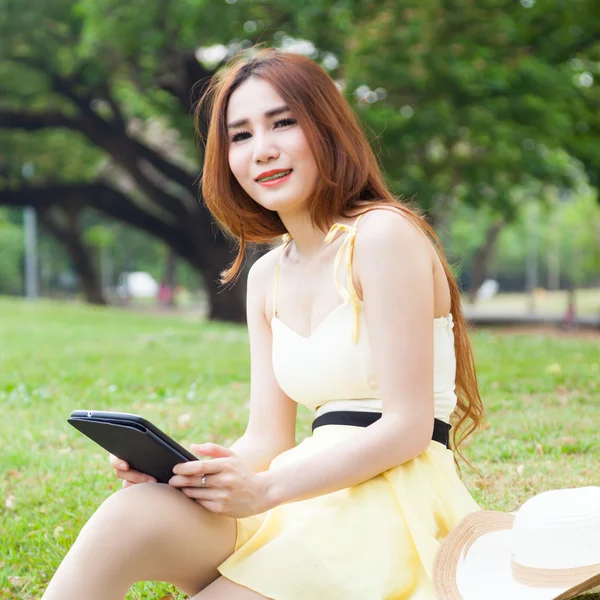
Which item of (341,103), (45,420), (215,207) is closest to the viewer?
(341,103)

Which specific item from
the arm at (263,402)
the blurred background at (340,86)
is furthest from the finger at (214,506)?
the blurred background at (340,86)

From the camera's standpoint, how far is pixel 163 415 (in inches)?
234

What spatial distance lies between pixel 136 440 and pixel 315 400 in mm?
592

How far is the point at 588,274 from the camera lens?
2475 inches

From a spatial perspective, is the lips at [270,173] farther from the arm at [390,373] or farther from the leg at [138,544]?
the leg at [138,544]

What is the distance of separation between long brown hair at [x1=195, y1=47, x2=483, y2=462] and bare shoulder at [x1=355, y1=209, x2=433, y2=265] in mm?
50

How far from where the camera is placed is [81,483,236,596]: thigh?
2119 mm

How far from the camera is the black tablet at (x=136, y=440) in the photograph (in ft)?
6.72

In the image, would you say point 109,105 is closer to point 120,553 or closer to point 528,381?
point 528,381

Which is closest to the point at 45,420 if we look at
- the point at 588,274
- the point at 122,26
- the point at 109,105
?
the point at 122,26

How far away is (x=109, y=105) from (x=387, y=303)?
16.9 meters

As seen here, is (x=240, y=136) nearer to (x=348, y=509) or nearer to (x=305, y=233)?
(x=305, y=233)

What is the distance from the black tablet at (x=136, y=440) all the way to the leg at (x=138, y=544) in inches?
2.7

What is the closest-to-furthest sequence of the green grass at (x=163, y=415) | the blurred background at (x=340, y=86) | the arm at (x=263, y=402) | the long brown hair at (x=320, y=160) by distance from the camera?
the long brown hair at (x=320, y=160) < the arm at (x=263, y=402) < the green grass at (x=163, y=415) < the blurred background at (x=340, y=86)
